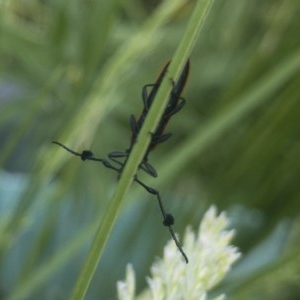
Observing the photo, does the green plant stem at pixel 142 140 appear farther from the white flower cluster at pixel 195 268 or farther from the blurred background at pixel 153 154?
the blurred background at pixel 153 154

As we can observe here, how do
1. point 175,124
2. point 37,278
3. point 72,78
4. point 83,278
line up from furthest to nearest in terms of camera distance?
1. point 175,124
2. point 72,78
3. point 37,278
4. point 83,278

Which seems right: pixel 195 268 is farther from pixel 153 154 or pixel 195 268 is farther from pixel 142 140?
pixel 153 154

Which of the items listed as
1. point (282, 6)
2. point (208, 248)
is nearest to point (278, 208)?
point (282, 6)

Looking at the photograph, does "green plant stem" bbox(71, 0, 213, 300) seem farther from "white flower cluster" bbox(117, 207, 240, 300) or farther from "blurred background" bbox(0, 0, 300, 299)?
"blurred background" bbox(0, 0, 300, 299)

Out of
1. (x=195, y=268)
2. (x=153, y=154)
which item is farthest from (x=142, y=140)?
(x=153, y=154)

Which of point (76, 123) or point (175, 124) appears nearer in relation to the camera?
point (76, 123)

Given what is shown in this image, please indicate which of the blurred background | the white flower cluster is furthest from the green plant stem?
the blurred background

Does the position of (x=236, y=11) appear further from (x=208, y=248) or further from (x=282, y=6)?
(x=208, y=248)
